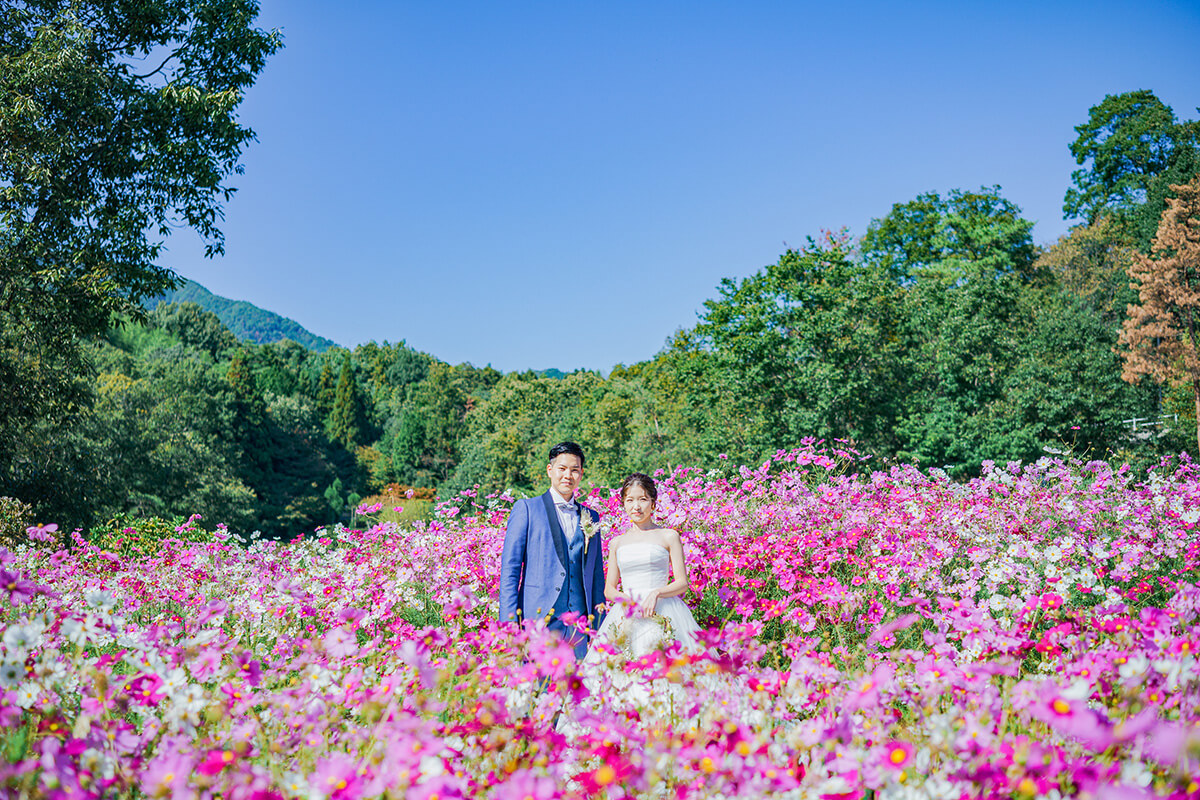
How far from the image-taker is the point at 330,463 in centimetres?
4819

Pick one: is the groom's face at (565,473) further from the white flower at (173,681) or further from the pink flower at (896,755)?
the pink flower at (896,755)

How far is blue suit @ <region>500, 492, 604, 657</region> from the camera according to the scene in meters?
3.19

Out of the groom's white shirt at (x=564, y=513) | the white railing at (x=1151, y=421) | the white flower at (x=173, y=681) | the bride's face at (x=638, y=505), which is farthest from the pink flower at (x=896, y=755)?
the white railing at (x=1151, y=421)

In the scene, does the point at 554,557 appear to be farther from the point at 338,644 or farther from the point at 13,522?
the point at 13,522

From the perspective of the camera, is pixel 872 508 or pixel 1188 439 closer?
pixel 872 508

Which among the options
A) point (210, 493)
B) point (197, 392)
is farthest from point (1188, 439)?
point (197, 392)

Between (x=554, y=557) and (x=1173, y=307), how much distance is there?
66.4 ft

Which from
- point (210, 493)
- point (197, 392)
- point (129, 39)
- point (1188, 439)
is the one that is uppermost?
point (129, 39)

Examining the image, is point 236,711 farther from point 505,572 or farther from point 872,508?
point 872,508

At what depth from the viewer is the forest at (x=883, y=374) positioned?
16.1m

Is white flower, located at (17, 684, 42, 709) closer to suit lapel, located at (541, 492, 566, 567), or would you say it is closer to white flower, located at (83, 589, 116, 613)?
white flower, located at (83, 589, 116, 613)

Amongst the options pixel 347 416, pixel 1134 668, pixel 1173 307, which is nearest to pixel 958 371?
pixel 1173 307

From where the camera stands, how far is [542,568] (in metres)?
3.24

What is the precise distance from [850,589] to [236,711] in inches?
137
